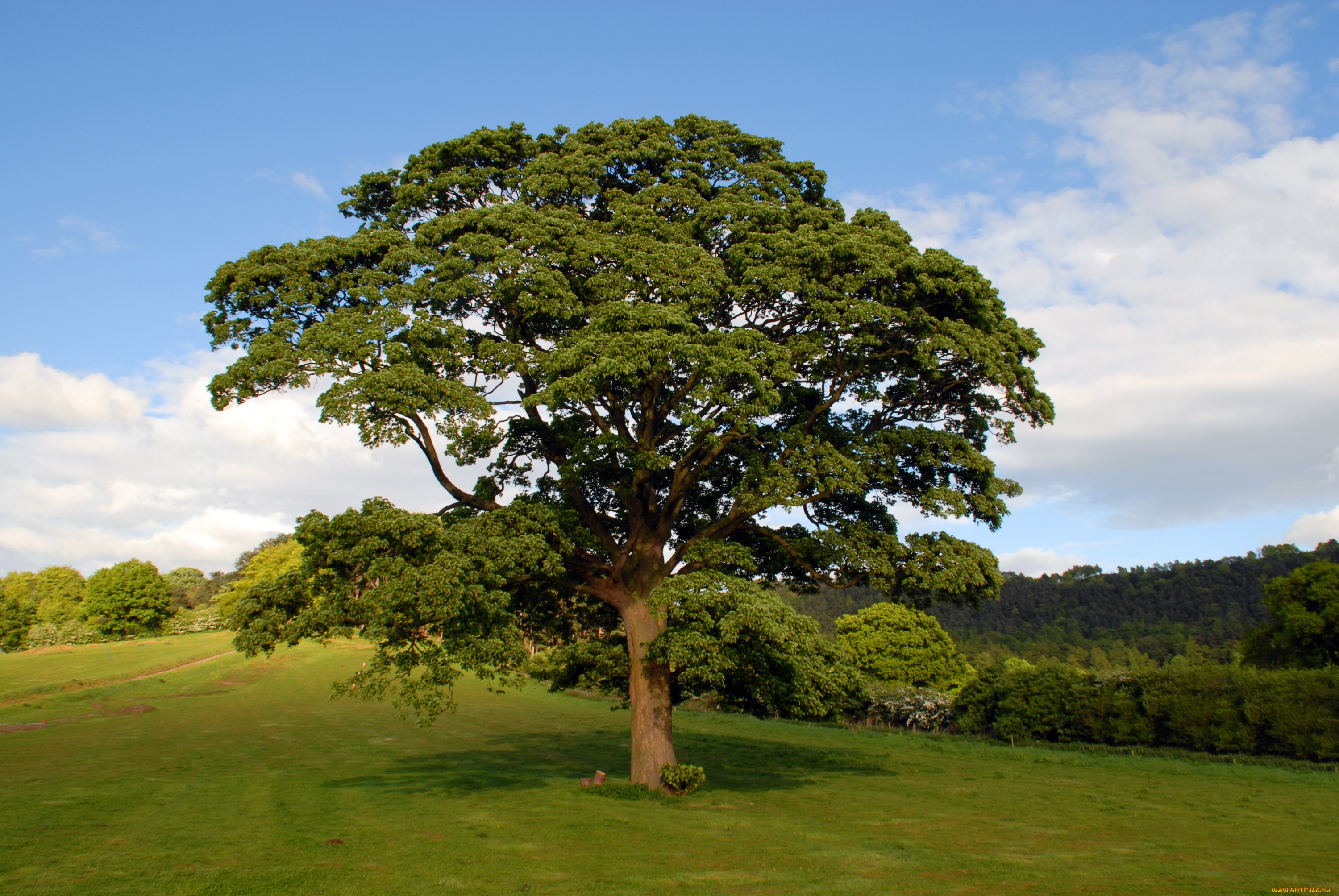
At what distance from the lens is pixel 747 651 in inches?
686

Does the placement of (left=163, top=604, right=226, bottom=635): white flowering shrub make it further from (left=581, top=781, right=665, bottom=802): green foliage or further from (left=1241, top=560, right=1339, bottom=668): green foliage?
(left=1241, top=560, right=1339, bottom=668): green foliage

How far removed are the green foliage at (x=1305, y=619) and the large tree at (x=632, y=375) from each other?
3377cm

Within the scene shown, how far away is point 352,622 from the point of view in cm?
1578

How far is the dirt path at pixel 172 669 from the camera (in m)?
53.2

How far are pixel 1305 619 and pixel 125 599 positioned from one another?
370 feet

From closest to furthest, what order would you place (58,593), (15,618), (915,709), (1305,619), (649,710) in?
1. (649,710)
2. (1305,619)
3. (915,709)
4. (15,618)
5. (58,593)

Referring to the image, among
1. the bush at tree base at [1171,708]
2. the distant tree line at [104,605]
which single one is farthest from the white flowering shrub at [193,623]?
the bush at tree base at [1171,708]

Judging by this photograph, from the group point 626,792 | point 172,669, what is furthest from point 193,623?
point 626,792

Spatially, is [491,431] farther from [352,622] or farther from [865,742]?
[865,742]

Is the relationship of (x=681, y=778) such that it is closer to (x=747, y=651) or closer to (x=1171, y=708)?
(x=747, y=651)

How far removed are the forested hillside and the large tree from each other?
90.3 meters

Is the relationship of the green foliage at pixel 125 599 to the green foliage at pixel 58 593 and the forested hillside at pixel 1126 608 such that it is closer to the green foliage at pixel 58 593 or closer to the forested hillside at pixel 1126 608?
the green foliage at pixel 58 593

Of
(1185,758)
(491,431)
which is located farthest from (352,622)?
(1185,758)

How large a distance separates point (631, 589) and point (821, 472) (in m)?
6.16
